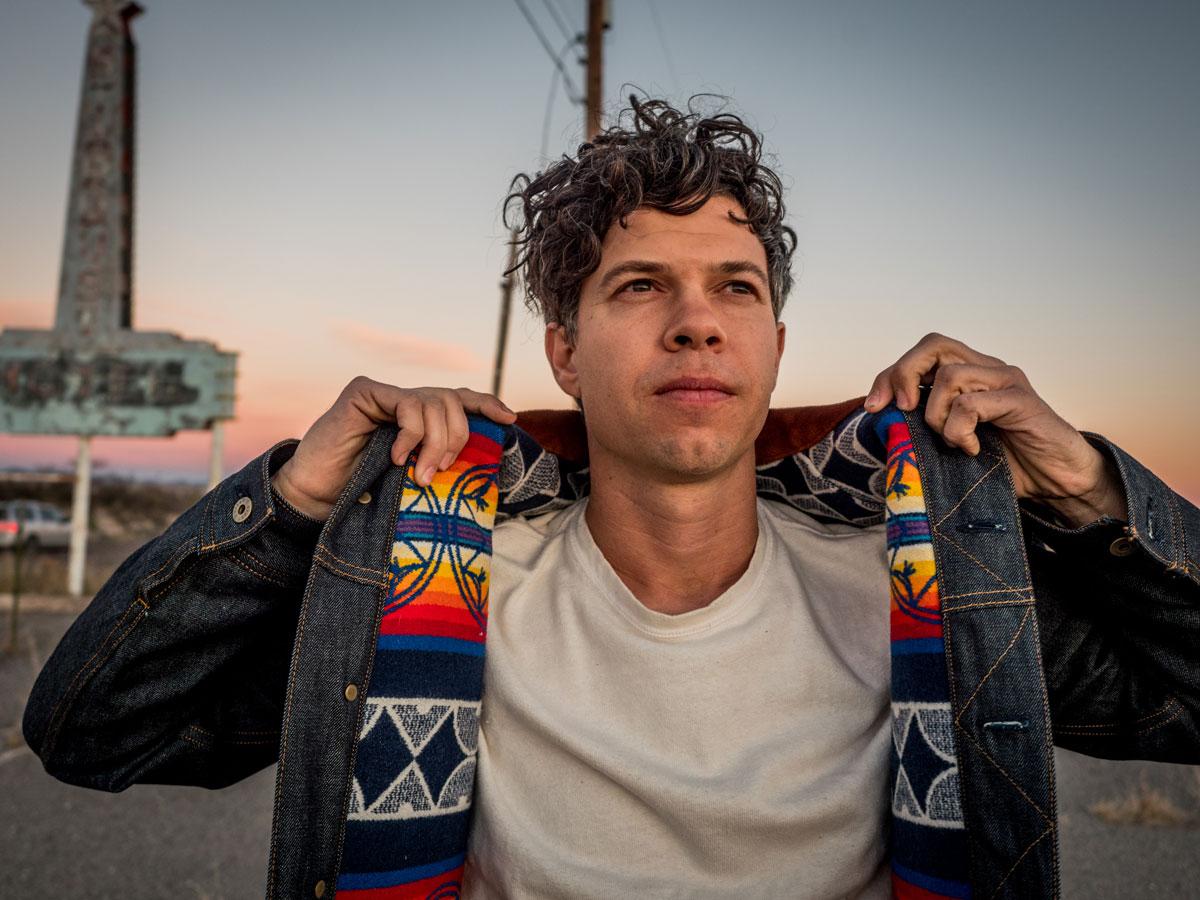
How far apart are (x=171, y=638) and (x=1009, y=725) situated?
71.7 inches

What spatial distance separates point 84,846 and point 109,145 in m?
10.8

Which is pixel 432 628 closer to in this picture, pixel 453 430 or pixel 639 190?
pixel 453 430

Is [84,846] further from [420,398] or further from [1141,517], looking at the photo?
[1141,517]

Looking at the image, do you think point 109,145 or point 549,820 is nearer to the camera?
point 549,820

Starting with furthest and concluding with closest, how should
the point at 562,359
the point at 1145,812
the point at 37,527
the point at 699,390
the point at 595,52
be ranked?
1. the point at 37,527
2. the point at 595,52
3. the point at 1145,812
4. the point at 562,359
5. the point at 699,390

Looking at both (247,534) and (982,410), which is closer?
(982,410)

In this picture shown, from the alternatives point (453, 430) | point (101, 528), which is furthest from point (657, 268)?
point (101, 528)

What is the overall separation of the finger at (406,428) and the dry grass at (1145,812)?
4.57 metres

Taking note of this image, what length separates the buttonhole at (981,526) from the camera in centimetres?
176

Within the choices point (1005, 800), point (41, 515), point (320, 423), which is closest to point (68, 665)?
point (320, 423)

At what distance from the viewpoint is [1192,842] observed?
4.19 m

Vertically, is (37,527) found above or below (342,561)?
below

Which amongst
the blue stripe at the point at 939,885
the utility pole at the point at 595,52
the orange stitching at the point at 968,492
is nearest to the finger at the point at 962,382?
the orange stitching at the point at 968,492

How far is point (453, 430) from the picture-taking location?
196 cm
